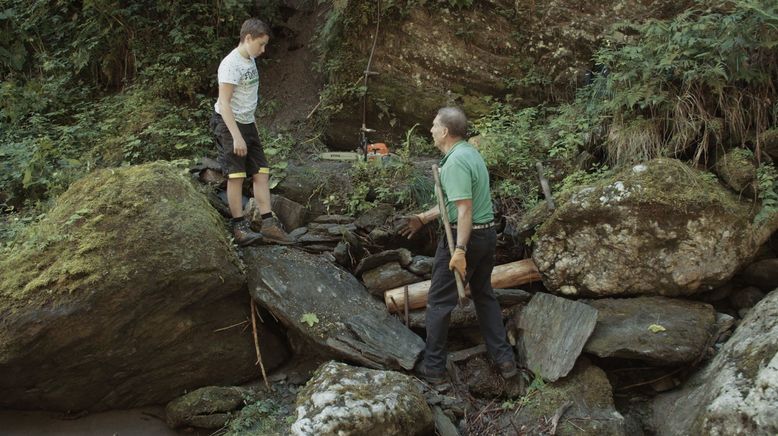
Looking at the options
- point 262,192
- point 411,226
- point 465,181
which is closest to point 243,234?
point 262,192

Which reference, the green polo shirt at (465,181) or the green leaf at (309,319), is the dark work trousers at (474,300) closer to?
the green polo shirt at (465,181)

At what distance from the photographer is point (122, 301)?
503cm

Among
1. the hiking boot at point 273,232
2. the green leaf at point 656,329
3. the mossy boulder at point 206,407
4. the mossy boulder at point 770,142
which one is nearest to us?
the mossy boulder at point 206,407

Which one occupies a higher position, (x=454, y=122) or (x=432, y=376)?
(x=454, y=122)

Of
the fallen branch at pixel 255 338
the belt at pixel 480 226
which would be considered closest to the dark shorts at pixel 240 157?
the fallen branch at pixel 255 338

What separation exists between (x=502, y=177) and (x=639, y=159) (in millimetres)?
1577

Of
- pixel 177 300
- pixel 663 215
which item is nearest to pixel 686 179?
pixel 663 215

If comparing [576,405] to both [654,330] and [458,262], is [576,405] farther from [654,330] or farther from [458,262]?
[458,262]

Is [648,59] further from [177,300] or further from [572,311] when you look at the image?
[177,300]

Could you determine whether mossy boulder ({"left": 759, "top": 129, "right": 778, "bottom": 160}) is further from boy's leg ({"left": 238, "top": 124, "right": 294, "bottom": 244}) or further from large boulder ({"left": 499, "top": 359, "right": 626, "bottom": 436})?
boy's leg ({"left": 238, "top": 124, "right": 294, "bottom": 244})

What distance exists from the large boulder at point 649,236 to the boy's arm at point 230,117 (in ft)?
10.4

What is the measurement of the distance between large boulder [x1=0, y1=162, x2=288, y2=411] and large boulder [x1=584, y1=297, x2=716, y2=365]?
10.7 feet

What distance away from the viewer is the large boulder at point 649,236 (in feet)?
19.1

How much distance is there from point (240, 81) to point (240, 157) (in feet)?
2.50
